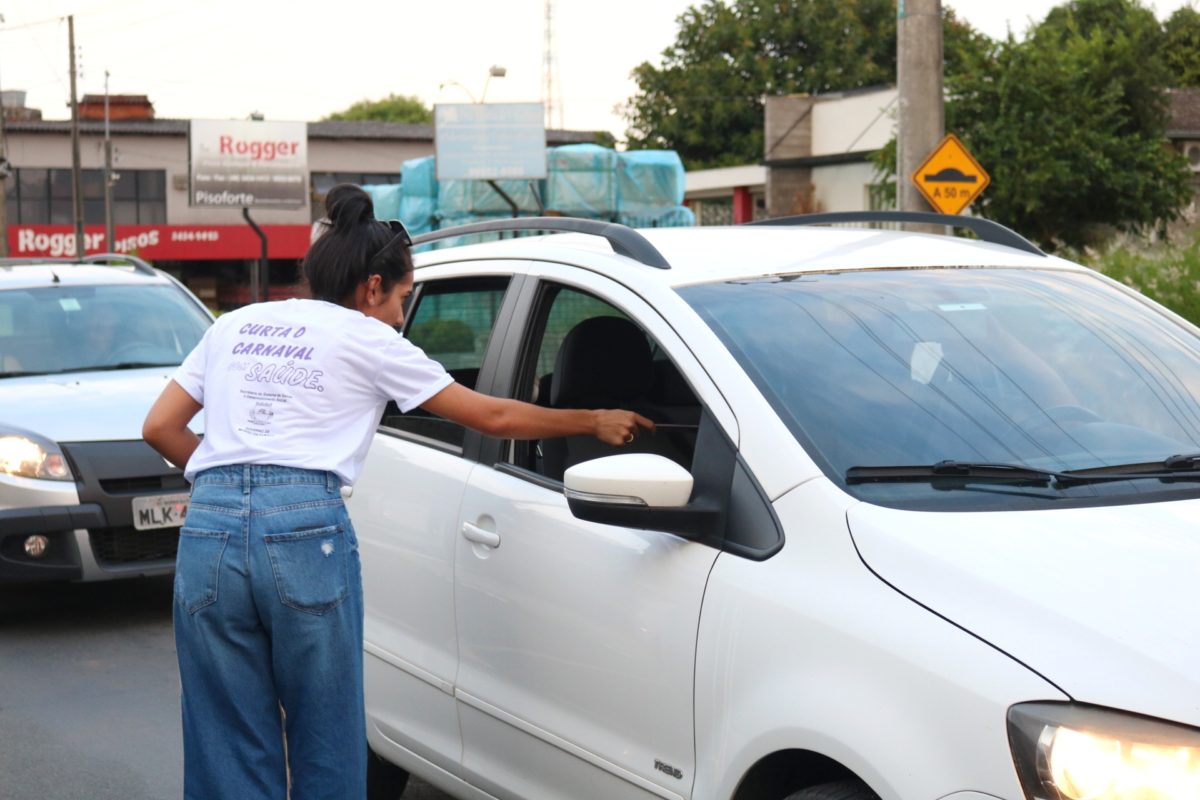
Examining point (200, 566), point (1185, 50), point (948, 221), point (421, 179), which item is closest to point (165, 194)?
point (421, 179)

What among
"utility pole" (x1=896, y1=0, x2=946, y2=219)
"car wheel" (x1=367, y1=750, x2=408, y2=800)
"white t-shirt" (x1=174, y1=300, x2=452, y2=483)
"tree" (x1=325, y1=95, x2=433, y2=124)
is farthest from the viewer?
"tree" (x1=325, y1=95, x2=433, y2=124)

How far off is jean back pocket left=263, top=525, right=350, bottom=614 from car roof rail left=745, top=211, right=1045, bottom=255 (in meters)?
1.87

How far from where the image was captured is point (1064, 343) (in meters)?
3.66

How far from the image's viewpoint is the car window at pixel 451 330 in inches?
170

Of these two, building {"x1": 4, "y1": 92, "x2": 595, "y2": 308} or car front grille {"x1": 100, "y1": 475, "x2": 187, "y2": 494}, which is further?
building {"x1": 4, "y1": 92, "x2": 595, "y2": 308}

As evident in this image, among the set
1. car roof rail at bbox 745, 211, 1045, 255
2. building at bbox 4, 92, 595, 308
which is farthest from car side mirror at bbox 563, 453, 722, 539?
building at bbox 4, 92, 595, 308

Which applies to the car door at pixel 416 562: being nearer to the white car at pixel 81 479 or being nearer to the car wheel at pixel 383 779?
the car wheel at pixel 383 779

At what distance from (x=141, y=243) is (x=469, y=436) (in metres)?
63.6

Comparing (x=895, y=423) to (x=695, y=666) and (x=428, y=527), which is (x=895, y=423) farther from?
(x=428, y=527)

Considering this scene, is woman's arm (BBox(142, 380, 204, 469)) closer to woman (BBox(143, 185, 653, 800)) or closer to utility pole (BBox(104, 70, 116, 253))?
woman (BBox(143, 185, 653, 800))

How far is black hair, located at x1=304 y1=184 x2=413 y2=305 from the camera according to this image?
3469 millimetres

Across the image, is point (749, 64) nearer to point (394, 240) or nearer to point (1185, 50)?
point (1185, 50)

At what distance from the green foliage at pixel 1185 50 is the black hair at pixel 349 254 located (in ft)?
163

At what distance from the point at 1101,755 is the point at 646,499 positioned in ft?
3.36
